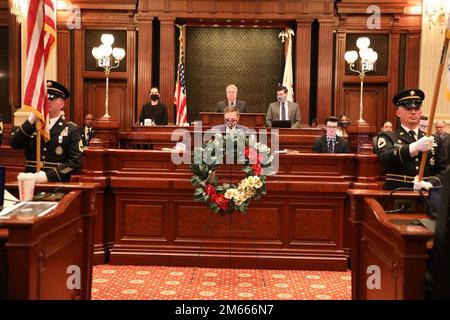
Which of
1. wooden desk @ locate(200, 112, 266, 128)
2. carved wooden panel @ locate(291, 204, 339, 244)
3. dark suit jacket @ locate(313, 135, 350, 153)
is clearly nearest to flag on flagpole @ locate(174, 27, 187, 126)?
wooden desk @ locate(200, 112, 266, 128)

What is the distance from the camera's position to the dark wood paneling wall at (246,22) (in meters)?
12.1

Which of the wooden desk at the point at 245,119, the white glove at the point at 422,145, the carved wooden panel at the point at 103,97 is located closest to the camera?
the white glove at the point at 422,145

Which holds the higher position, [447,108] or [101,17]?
[101,17]

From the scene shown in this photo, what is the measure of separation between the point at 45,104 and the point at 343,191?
3.14m

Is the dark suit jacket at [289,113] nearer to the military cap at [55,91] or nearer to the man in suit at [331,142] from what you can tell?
the man in suit at [331,142]

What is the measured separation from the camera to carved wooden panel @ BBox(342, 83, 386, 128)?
12.5 metres

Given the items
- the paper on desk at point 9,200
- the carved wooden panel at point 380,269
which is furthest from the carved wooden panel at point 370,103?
the paper on desk at point 9,200

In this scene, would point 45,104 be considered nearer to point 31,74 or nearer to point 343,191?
point 31,74

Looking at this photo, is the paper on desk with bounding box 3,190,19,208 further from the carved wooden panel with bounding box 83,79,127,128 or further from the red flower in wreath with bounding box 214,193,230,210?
the carved wooden panel with bounding box 83,79,127,128

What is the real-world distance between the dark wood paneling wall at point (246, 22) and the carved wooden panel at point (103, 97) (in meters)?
0.14

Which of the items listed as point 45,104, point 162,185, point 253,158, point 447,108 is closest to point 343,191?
point 253,158

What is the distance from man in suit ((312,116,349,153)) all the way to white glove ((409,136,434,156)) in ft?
8.77

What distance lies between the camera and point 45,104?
13.1 ft

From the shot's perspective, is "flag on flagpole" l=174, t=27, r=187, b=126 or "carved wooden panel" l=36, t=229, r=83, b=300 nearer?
"carved wooden panel" l=36, t=229, r=83, b=300
